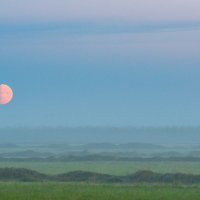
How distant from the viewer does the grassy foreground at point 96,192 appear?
31625 millimetres

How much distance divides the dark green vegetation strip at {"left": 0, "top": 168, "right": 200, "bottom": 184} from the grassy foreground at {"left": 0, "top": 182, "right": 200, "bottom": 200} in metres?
6.13

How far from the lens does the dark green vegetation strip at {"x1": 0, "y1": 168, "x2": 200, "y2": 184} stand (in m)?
43.3

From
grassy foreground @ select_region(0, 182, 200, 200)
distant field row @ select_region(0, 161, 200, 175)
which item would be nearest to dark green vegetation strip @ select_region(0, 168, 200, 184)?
grassy foreground @ select_region(0, 182, 200, 200)

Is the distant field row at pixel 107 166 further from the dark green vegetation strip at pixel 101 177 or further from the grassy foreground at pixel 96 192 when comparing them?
the grassy foreground at pixel 96 192

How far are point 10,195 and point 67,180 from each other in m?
12.9

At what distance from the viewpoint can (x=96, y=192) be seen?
3309 centimetres

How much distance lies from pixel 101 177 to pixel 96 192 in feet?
37.9

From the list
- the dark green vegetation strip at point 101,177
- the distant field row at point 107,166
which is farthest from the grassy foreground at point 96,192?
the distant field row at point 107,166

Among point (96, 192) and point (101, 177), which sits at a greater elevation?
point (101, 177)

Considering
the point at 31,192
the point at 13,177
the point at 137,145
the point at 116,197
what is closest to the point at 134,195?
the point at 116,197

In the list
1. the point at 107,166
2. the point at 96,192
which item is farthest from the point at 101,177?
the point at 107,166

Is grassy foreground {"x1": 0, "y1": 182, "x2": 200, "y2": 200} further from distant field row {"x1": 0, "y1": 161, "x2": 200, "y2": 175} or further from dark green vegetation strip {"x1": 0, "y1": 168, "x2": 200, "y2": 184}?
distant field row {"x1": 0, "y1": 161, "x2": 200, "y2": 175}

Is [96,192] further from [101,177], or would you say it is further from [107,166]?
[107,166]

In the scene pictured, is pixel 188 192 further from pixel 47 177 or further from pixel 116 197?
pixel 47 177
